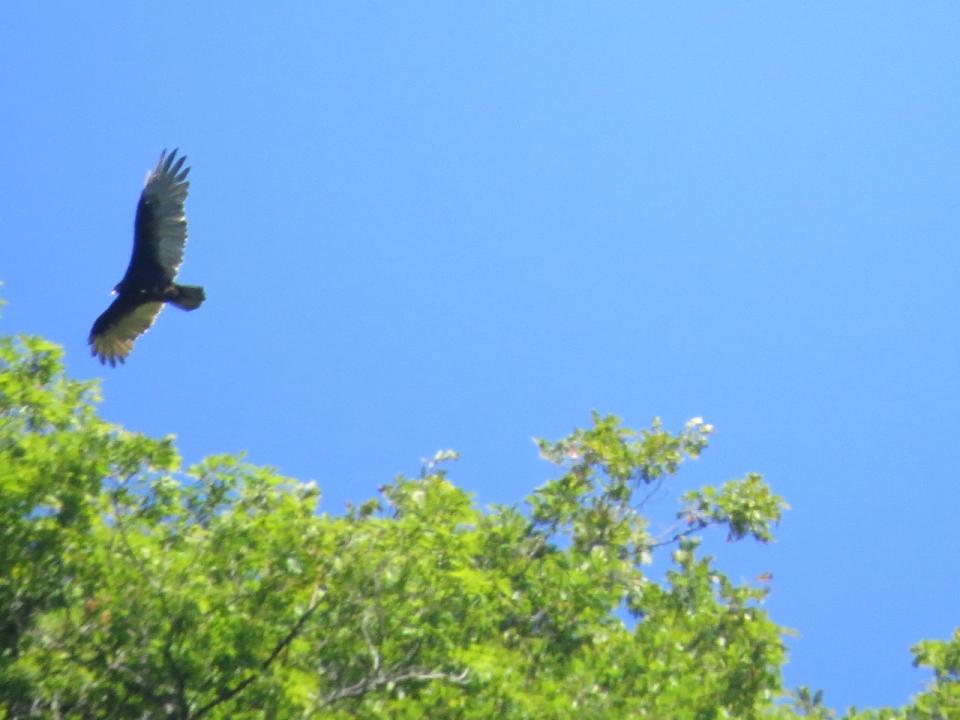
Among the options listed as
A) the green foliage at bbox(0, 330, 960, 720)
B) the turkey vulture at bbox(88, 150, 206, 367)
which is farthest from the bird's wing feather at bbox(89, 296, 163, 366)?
the green foliage at bbox(0, 330, 960, 720)

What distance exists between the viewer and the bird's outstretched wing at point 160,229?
63.8 feet

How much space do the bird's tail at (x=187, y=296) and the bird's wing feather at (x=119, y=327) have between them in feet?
1.31

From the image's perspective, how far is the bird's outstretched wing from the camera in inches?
766

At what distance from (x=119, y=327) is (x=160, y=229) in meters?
2.10

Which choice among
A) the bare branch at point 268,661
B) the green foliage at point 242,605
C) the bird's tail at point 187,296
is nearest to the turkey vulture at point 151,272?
the bird's tail at point 187,296

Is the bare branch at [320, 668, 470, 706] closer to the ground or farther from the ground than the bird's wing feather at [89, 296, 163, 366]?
closer to the ground

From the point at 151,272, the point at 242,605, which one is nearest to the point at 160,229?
the point at 151,272

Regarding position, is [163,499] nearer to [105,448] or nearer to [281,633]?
[105,448]

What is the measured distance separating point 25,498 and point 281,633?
2.18 metres

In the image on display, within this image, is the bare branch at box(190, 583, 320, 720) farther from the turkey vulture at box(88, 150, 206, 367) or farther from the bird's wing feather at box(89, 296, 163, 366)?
the bird's wing feather at box(89, 296, 163, 366)

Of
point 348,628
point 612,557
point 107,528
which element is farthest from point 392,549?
point 612,557

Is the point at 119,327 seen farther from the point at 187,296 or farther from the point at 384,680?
→ the point at 384,680

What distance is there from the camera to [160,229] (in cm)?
1994

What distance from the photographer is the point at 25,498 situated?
11430 millimetres
